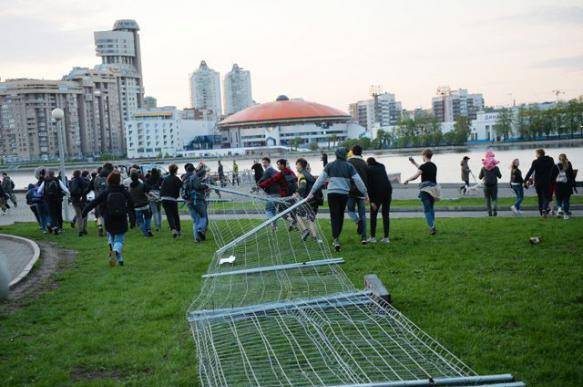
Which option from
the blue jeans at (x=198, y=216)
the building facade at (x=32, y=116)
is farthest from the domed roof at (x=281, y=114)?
the blue jeans at (x=198, y=216)

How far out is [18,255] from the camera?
1395 cm

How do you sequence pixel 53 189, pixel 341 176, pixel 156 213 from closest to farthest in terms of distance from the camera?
pixel 341 176, pixel 53 189, pixel 156 213

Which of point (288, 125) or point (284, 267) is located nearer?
point (284, 267)

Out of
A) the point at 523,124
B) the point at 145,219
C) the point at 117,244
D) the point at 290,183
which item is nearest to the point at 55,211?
the point at 145,219

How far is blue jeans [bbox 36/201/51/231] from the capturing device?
18266 mm

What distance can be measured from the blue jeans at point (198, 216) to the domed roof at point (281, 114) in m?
97.5

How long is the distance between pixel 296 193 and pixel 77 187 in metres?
7.21

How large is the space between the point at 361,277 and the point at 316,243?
1.75 metres

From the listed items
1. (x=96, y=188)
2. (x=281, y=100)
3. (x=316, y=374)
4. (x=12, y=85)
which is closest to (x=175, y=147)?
(x=12, y=85)

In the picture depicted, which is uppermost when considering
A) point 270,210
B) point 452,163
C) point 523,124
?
point 523,124

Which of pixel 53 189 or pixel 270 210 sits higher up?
pixel 53 189

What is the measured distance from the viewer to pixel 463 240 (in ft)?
39.9

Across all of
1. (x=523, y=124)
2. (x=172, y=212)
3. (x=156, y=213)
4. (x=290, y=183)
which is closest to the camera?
(x=290, y=183)

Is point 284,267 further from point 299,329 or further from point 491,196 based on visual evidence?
point 491,196
